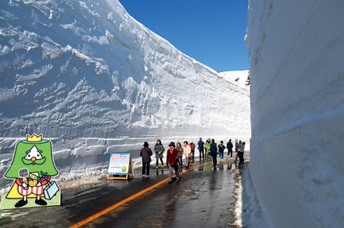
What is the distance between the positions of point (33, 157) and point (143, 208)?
10.4 feet

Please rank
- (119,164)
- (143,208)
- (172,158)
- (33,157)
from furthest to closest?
(119,164)
(172,158)
(33,157)
(143,208)

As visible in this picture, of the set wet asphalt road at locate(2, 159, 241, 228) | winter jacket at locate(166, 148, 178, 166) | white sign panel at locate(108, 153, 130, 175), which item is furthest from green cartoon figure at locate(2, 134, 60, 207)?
white sign panel at locate(108, 153, 130, 175)

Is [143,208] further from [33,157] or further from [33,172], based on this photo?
[33,157]

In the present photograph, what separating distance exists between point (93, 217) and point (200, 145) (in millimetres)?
16348

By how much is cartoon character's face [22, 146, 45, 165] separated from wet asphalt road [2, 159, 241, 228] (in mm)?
1191

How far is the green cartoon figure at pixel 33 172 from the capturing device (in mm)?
8688

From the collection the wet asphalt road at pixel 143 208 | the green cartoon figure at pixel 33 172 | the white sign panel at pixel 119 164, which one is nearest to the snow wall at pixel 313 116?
the wet asphalt road at pixel 143 208

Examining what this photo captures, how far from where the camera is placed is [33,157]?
Answer: 9109 mm

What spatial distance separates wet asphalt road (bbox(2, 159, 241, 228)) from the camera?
22.9 feet

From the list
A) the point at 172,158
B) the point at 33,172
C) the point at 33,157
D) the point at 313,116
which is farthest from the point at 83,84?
the point at 313,116

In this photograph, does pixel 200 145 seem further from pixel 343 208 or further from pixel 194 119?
pixel 343 208

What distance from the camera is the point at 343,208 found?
1.83m

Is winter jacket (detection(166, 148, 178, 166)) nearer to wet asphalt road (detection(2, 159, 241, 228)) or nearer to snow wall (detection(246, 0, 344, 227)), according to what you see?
wet asphalt road (detection(2, 159, 241, 228))

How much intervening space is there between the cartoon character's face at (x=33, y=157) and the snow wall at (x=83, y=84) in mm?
1658
